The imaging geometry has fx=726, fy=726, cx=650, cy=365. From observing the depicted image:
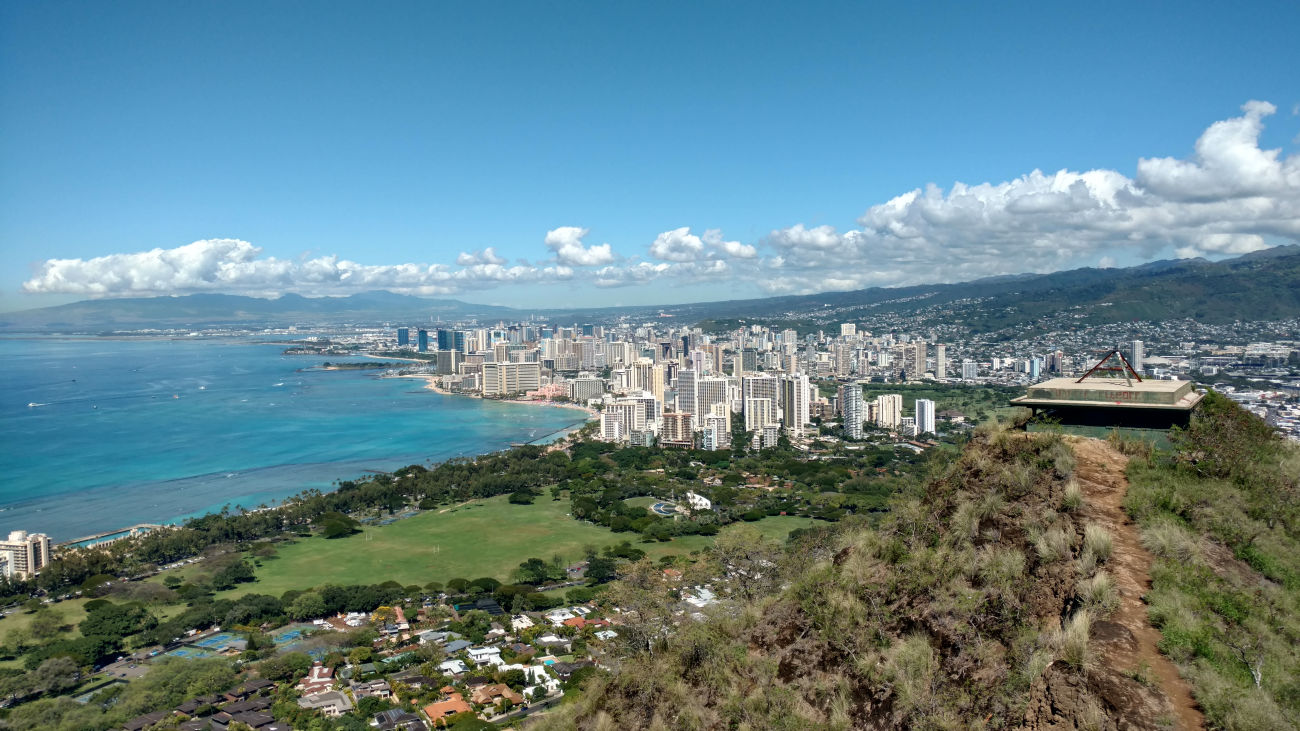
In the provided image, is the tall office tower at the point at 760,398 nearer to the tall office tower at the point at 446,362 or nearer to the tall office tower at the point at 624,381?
the tall office tower at the point at 624,381

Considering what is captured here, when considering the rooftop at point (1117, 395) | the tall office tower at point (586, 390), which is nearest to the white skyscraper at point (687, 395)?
the tall office tower at point (586, 390)

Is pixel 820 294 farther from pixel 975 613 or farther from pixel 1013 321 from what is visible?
pixel 975 613

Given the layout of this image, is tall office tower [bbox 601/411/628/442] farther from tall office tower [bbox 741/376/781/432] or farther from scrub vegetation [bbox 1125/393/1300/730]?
scrub vegetation [bbox 1125/393/1300/730]

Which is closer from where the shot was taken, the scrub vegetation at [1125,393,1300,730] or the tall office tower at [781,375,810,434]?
the scrub vegetation at [1125,393,1300,730]

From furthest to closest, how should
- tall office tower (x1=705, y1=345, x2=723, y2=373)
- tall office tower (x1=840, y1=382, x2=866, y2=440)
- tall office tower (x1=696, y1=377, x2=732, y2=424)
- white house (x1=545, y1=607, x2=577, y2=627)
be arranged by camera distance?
1. tall office tower (x1=705, y1=345, x2=723, y2=373)
2. tall office tower (x1=696, y1=377, x2=732, y2=424)
3. tall office tower (x1=840, y1=382, x2=866, y2=440)
4. white house (x1=545, y1=607, x2=577, y2=627)

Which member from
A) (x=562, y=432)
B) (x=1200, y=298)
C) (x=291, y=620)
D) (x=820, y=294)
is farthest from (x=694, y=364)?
(x=820, y=294)

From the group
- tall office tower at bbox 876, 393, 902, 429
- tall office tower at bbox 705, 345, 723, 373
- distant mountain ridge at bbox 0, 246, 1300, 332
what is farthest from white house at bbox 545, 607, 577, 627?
distant mountain ridge at bbox 0, 246, 1300, 332

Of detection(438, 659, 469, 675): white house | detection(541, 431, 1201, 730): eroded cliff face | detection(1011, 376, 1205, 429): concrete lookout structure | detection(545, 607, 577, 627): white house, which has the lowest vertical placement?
detection(545, 607, 577, 627): white house
